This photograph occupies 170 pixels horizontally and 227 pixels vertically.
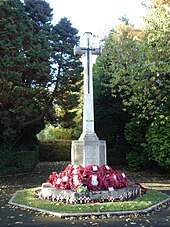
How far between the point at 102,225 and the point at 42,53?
1168 centimetres

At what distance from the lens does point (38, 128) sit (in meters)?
20.4

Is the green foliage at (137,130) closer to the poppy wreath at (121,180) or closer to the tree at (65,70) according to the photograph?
the tree at (65,70)

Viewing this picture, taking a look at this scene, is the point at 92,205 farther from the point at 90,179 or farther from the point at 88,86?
the point at 88,86

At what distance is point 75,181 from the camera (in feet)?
29.1

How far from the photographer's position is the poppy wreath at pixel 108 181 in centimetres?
886

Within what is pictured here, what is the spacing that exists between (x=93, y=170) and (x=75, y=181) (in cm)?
67

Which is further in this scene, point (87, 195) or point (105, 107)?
point (105, 107)

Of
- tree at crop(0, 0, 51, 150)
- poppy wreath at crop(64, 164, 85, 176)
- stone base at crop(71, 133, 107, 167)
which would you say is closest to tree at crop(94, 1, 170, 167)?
stone base at crop(71, 133, 107, 167)

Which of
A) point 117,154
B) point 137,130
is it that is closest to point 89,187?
point 137,130

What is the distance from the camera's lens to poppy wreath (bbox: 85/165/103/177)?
9.00 metres

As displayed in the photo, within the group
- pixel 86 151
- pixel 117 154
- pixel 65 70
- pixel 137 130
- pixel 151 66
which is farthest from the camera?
pixel 117 154

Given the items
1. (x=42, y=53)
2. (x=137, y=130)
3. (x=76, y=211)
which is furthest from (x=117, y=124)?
(x=76, y=211)

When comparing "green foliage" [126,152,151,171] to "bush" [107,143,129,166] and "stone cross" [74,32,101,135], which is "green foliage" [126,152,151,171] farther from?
"stone cross" [74,32,101,135]

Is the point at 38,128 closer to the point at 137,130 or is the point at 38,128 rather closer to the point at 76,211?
the point at 137,130
